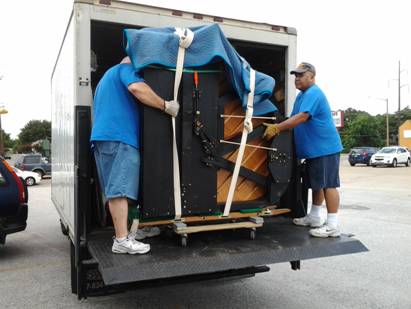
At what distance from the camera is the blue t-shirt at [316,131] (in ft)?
14.1

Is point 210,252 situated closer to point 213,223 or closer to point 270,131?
point 213,223

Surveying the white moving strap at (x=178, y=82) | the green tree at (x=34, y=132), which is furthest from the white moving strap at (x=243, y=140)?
the green tree at (x=34, y=132)

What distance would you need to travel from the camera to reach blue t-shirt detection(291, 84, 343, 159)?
4293mm

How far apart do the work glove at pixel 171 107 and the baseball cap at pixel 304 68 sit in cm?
153

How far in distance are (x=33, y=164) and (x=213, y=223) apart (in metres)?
24.5

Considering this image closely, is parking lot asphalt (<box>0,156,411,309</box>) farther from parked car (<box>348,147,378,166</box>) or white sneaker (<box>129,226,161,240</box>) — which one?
parked car (<box>348,147,378,166</box>)

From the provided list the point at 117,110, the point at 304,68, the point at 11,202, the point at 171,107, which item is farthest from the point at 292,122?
the point at 11,202

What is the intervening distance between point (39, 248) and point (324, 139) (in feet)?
17.3

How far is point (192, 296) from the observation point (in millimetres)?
4664

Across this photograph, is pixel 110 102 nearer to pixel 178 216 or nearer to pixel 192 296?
pixel 178 216

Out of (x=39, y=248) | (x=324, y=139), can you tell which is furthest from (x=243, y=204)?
(x=39, y=248)

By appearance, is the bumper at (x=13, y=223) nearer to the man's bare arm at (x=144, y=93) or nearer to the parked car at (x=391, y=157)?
the man's bare arm at (x=144, y=93)

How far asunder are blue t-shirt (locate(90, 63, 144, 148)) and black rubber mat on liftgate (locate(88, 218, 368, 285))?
2.96 ft

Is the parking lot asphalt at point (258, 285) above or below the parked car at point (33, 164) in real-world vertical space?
below
